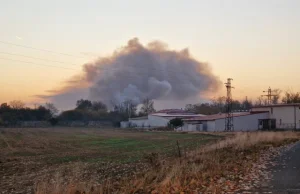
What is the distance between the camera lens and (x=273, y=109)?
325 ft

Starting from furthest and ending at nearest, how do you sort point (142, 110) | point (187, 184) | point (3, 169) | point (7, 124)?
point (142, 110) < point (7, 124) < point (3, 169) < point (187, 184)

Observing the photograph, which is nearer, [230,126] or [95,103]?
[230,126]

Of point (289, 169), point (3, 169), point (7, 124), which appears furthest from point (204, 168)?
point (7, 124)

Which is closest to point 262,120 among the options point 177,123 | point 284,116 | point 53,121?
point 284,116

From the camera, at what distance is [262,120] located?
99.2 m

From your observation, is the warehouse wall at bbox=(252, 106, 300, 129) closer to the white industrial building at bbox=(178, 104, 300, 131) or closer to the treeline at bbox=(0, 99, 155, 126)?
the white industrial building at bbox=(178, 104, 300, 131)

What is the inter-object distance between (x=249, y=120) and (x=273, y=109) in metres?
6.67

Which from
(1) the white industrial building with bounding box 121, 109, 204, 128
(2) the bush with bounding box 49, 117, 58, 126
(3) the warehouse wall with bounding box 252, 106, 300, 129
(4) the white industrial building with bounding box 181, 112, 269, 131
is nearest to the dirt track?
(4) the white industrial building with bounding box 181, 112, 269, 131

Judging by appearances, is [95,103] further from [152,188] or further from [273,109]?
[152,188]

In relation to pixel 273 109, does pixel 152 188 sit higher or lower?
lower

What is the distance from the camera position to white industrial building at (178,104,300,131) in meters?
94.9

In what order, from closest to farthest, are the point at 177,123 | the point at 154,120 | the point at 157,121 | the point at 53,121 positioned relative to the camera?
1. the point at 177,123
2. the point at 157,121
3. the point at 154,120
4. the point at 53,121

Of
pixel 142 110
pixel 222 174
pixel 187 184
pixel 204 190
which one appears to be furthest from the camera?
pixel 142 110

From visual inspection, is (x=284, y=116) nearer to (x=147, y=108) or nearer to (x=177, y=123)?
(x=177, y=123)
